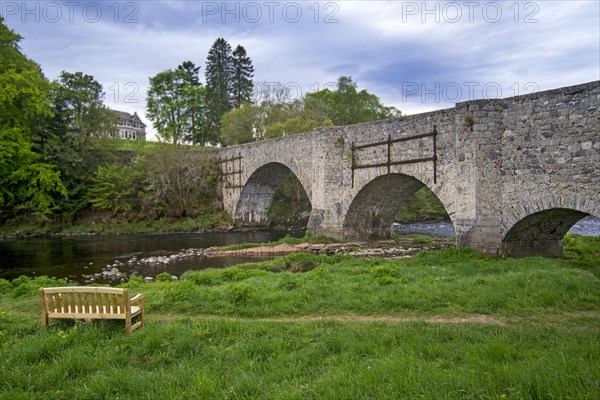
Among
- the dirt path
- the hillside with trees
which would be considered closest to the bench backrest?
the dirt path

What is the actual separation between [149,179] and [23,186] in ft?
28.4

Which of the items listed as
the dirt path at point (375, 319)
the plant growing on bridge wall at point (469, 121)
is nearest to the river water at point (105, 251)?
the dirt path at point (375, 319)

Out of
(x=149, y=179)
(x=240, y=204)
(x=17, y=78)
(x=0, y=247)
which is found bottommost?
(x=0, y=247)

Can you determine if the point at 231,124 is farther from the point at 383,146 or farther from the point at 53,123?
the point at 383,146

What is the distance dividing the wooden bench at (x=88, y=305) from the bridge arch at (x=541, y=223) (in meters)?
10.9

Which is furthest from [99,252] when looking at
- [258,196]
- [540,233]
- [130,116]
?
[130,116]

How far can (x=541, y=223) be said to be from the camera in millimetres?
13445

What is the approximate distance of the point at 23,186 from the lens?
2942 centimetres

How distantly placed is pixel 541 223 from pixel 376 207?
8.81m

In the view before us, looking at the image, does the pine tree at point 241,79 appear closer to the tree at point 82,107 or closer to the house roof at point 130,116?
the tree at point 82,107

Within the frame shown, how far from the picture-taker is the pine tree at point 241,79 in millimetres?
52562

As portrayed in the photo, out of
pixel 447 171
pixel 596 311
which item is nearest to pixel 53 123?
pixel 447 171

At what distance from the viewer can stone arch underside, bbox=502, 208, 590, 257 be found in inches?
511

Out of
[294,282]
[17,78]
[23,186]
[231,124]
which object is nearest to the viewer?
[294,282]
